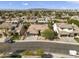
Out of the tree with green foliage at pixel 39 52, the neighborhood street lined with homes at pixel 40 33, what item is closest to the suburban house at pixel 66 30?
the neighborhood street lined with homes at pixel 40 33

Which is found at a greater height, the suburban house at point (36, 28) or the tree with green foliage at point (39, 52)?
the suburban house at point (36, 28)

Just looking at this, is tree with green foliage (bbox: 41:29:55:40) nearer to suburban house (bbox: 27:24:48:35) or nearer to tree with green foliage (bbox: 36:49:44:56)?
suburban house (bbox: 27:24:48:35)

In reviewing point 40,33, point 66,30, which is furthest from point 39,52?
point 66,30

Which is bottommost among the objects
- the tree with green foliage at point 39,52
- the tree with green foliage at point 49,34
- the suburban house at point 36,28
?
the tree with green foliage at point 39,52

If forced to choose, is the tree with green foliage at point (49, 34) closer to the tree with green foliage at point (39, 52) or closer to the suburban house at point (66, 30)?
the suburban house at point (66, 30)

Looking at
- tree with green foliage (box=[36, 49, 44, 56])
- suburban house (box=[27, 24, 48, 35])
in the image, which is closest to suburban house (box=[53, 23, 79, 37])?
suburban house (box=[27, 24, 48, 35])
